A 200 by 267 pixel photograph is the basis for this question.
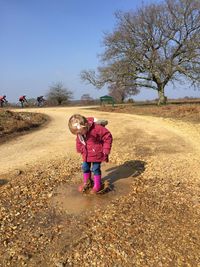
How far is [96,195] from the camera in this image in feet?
16.9

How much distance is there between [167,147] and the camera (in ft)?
28.7

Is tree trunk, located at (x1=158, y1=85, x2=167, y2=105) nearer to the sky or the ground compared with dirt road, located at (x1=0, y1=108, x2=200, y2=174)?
nearer to the sky

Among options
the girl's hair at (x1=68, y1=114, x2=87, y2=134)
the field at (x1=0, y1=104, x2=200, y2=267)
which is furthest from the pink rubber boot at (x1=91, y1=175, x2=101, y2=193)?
the girl's hair at (x1=68, y1=114, x2=87, y2=134)

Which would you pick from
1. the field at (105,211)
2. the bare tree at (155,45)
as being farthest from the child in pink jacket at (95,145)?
the bare tree at (155,45)

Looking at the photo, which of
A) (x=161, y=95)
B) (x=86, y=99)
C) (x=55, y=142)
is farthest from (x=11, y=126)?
(x=86, y=99)

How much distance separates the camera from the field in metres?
3.48

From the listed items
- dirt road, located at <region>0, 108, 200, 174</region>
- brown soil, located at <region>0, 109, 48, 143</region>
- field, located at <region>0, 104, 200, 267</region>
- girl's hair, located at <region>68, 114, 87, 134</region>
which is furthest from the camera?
brown soil, located at <region>0, 109, 48, 143</region>

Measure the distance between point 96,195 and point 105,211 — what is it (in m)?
0.63

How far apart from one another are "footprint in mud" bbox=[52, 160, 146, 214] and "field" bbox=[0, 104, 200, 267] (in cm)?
1

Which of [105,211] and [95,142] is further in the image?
[95,142]

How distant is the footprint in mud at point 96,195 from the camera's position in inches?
187

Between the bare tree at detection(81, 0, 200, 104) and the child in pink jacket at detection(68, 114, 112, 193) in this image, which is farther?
the bare tree at detection(81, 0, 200, 104)

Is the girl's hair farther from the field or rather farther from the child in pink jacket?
the field

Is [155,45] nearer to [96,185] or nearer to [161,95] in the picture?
[161,95]
